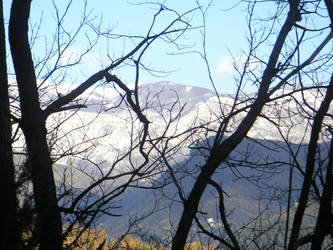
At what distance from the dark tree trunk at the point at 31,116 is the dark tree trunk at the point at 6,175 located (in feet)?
0.42

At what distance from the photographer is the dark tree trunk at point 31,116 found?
3.13 meters

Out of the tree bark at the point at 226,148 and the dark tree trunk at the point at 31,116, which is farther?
the tree bark at the point at 226,148

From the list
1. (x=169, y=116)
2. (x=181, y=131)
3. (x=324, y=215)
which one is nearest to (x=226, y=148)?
(x=324, y=215)

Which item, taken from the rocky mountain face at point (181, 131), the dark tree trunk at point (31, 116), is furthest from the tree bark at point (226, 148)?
the dark tree trunk at point (31, 116)

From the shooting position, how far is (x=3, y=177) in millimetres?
2650

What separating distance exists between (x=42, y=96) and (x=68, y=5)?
2.24 meters

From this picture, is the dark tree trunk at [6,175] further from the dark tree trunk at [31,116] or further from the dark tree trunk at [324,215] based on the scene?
the dark tree trunk at [324,215]

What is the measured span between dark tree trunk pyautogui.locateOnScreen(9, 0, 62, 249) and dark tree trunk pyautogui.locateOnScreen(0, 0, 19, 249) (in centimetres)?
13

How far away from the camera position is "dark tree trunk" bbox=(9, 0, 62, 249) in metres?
3.13

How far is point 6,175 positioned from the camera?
268cm

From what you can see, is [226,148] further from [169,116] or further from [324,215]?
[169,116]

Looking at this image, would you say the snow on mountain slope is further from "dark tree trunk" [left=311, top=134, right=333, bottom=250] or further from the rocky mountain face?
"dark tree trunk" [left=311, top=134, right=333, bottom=250]

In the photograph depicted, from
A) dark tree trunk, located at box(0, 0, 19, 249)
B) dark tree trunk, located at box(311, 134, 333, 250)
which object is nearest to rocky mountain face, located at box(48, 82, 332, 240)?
dark tree trunk, located at box(311, 134, 333, 250)

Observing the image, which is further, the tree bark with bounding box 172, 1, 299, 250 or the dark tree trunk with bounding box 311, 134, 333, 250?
the tree bark with bounding box 172, 1, 299, 250
